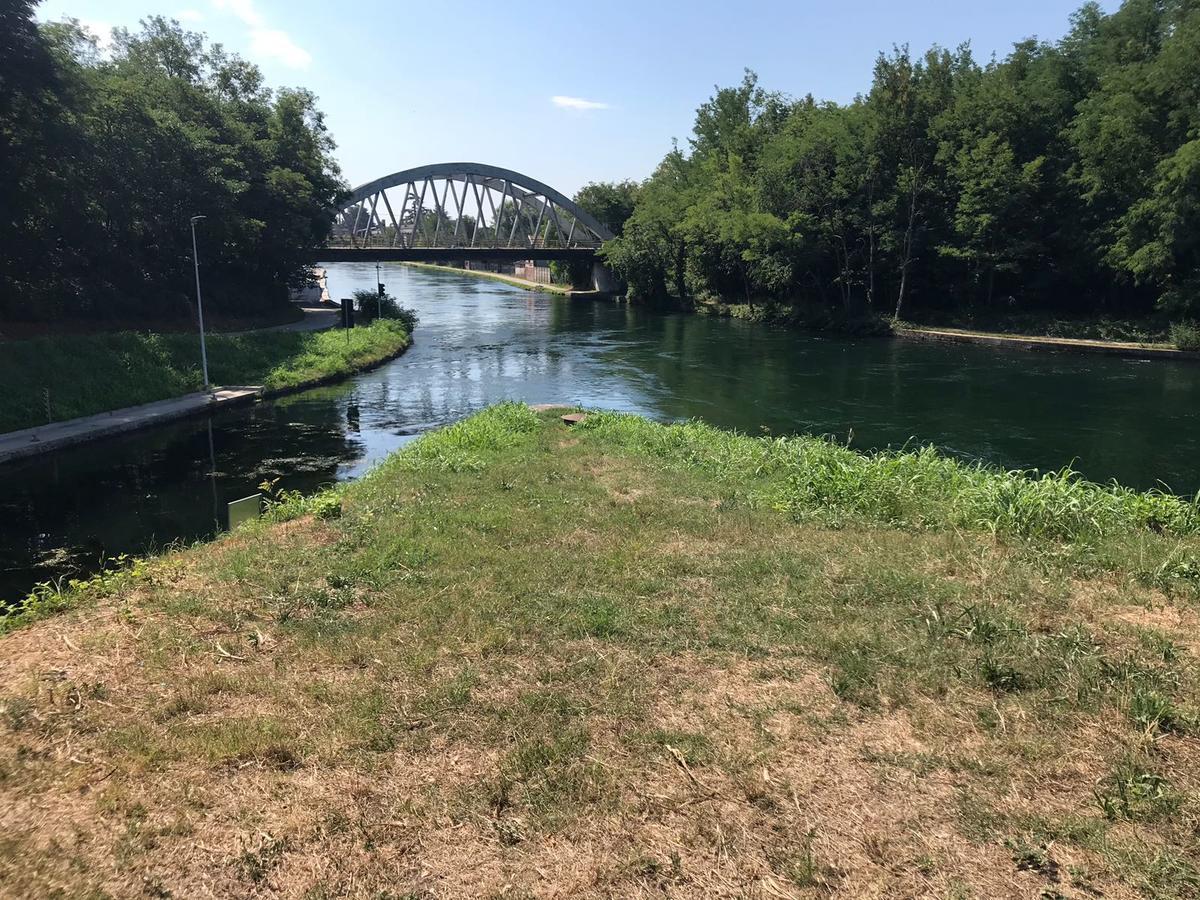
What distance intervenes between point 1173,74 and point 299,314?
150 feet

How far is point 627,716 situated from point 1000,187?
147ft

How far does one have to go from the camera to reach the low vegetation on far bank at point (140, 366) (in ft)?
68.0

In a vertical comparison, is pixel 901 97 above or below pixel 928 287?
above

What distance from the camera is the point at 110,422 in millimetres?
20438

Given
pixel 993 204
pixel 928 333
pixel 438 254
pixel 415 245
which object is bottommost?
pixel 928 333

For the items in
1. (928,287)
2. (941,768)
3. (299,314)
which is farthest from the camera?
(928,287)

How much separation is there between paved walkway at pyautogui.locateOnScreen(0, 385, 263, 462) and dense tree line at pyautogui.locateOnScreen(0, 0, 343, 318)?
816 centimetres

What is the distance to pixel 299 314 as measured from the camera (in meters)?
42.9

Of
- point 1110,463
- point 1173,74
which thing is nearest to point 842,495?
point 1110,463

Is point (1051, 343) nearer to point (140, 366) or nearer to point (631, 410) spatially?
point (631, 410)

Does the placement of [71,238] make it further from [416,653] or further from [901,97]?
[901,97]

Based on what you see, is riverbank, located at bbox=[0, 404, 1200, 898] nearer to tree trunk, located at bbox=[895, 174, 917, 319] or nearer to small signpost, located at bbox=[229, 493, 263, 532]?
small signpost, located at bbox=[229, 493, 263, 532]

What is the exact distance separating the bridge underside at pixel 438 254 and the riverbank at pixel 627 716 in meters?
52.3

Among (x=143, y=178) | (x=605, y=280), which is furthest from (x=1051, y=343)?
(x=605, y=280)
